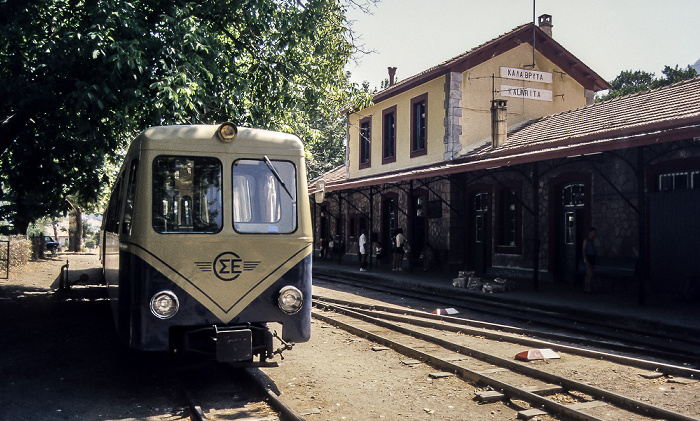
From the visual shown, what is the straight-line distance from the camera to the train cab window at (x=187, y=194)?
5.91m

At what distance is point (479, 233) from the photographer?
20.4 metres

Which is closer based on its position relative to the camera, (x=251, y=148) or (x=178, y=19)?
(x=251, y=148)

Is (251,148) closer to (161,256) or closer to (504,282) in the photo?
(161,256)

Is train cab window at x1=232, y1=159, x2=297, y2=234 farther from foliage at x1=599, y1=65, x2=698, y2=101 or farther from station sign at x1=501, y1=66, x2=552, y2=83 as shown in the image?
foliage at x1=599, y1=65, x2=698, y2=101

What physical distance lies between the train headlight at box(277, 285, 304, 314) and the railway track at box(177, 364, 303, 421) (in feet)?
2.65

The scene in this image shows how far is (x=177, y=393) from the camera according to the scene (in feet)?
20.1

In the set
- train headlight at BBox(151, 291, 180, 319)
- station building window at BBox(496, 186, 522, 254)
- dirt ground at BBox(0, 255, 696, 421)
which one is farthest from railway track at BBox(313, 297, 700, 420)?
station building window at BBox(496, 186, 522, 254)

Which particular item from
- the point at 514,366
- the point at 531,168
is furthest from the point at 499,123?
the point at 514,366

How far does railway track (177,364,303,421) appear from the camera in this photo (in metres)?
5.35

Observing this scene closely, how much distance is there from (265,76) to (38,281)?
1220 centimetres

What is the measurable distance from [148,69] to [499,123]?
13.1 meters

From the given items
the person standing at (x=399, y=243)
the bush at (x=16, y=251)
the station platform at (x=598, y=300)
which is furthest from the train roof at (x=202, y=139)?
the bush at (x=16, y=251)

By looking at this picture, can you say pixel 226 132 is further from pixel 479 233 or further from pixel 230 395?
pixel 479 233

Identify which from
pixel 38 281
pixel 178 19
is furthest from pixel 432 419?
pixel 38 281
